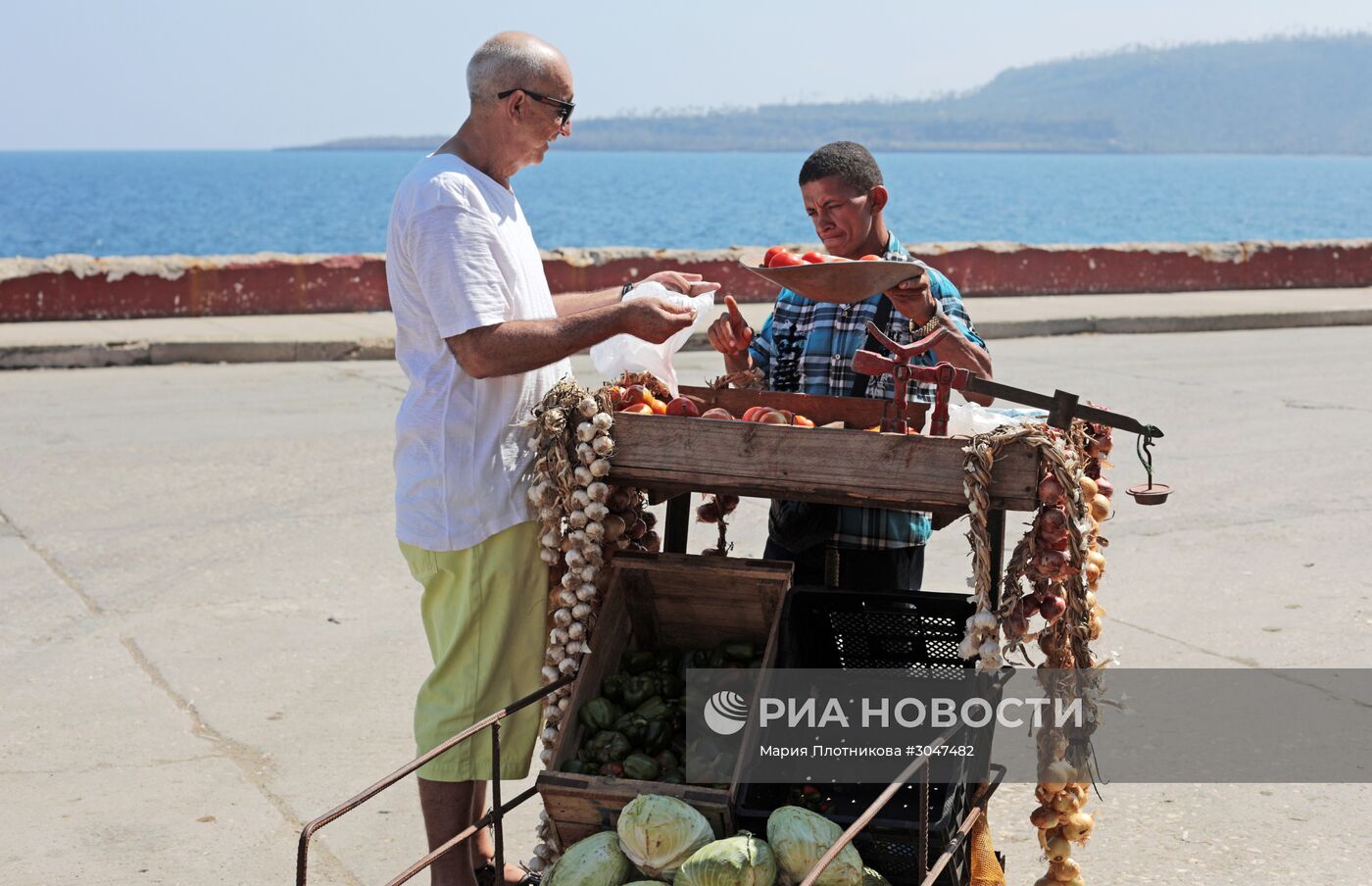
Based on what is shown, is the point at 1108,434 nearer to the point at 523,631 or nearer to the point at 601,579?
the point at 601,579

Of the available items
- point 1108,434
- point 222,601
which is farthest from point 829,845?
point 222,601

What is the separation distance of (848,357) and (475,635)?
1.17 meters

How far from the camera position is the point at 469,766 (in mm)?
3236

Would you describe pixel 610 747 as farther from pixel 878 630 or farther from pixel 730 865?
pixel 878 630

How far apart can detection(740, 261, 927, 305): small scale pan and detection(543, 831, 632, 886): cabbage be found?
1.21 m

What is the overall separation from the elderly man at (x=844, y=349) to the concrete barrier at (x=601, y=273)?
24.8ft

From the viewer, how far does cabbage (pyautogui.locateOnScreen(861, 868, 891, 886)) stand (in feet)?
9.01

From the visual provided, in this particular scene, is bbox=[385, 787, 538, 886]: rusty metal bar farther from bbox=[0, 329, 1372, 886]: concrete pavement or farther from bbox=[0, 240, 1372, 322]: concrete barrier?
bbox=[0, 240, 1372, 322]: concrete barrier

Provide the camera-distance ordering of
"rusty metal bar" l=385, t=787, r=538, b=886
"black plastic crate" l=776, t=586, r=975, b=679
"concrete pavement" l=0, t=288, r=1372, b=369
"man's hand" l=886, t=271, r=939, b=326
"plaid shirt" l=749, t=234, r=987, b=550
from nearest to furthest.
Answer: "rusty metal bar" l=385, t=787, r=538, b=886
"man's hand" l=886, t=271, r=939, b=326
"black plastic crate" l=776, t=586, r=975, b=679
"plaid shirt" l=749, t=234, r=987, b=550
"concrete pavement" l=0, t=288, r=1372, b=369

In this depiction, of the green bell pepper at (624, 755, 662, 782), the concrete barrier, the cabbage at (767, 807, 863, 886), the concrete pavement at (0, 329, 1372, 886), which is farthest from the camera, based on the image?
the concrete barrier

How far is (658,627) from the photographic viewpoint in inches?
136

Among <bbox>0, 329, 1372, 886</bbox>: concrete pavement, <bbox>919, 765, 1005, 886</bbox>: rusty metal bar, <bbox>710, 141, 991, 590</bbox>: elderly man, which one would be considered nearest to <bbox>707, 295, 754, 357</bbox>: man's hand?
<bbox>710, 141, 991, 590</bbox>: elderly man

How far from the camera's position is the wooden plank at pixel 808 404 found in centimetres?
337

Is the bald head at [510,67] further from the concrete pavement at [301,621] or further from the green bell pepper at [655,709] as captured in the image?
the concrete pavement at [301,621]
